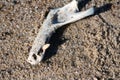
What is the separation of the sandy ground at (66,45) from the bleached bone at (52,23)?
0.16 ft

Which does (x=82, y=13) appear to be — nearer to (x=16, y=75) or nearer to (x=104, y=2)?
(x=104, y=2)

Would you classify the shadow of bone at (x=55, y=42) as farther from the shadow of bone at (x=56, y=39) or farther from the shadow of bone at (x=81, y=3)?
the shadow of bone at (x=81, y=3)

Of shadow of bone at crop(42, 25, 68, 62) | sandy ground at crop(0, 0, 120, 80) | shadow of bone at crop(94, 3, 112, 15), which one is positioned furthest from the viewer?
shadow of bone at crop(94, 3, 112, 15)

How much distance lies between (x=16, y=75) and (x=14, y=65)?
100 millimetres

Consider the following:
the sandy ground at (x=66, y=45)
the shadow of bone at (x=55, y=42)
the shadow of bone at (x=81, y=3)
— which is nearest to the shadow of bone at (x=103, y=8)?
the sandy ground at (x=66, y=45)

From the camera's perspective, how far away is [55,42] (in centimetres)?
358

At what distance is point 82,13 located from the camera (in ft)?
11.9

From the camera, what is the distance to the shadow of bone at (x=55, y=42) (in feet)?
11.6

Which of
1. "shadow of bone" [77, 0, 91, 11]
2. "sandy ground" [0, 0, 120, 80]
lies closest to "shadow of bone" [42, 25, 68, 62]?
"sandy ground" [0, 0, 120, 80]

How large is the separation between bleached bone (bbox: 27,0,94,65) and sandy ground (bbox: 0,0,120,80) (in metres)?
0.05

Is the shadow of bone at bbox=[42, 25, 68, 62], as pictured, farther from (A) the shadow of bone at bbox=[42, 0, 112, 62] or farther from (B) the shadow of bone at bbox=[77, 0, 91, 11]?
(B) the shadow of bone at bbox=[77, 0, 91, 11]

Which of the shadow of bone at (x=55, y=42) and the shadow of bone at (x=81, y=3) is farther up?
the shadow of bone at (x=81, y=3)

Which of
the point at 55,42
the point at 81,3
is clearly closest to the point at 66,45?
the point at 55,42

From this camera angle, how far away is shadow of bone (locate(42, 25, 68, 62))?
354 cm
